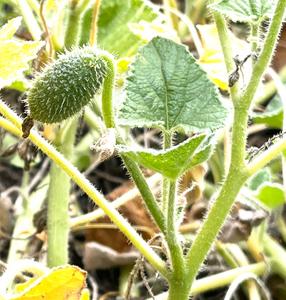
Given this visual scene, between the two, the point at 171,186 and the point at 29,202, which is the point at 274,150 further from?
the point at 29,202

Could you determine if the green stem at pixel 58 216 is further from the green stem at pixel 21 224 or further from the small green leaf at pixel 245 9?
the small green leaf at pixel 245 9

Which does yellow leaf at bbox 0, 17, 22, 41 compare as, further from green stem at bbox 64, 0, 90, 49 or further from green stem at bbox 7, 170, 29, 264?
green stem at bbox 7, 170, 29, 264

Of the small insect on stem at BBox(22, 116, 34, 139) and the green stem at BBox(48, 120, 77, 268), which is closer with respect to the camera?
the small insect on stem at BBox(22, 116, 34, 139)

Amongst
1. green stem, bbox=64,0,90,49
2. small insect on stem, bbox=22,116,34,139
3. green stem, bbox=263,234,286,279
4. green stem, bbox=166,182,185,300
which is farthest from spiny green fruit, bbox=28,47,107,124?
green stem, bbox=263,234,286,279

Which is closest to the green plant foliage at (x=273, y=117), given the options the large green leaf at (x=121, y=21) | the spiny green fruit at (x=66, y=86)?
the large green leaf at (x=121, y=21)

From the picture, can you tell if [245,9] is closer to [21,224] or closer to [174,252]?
[174,252]

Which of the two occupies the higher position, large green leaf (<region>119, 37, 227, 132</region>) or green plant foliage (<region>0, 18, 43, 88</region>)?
green plant foliage (<region>0, 18, 43, 88</region>)

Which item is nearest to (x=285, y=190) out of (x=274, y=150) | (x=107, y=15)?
(x=274, y=150)
